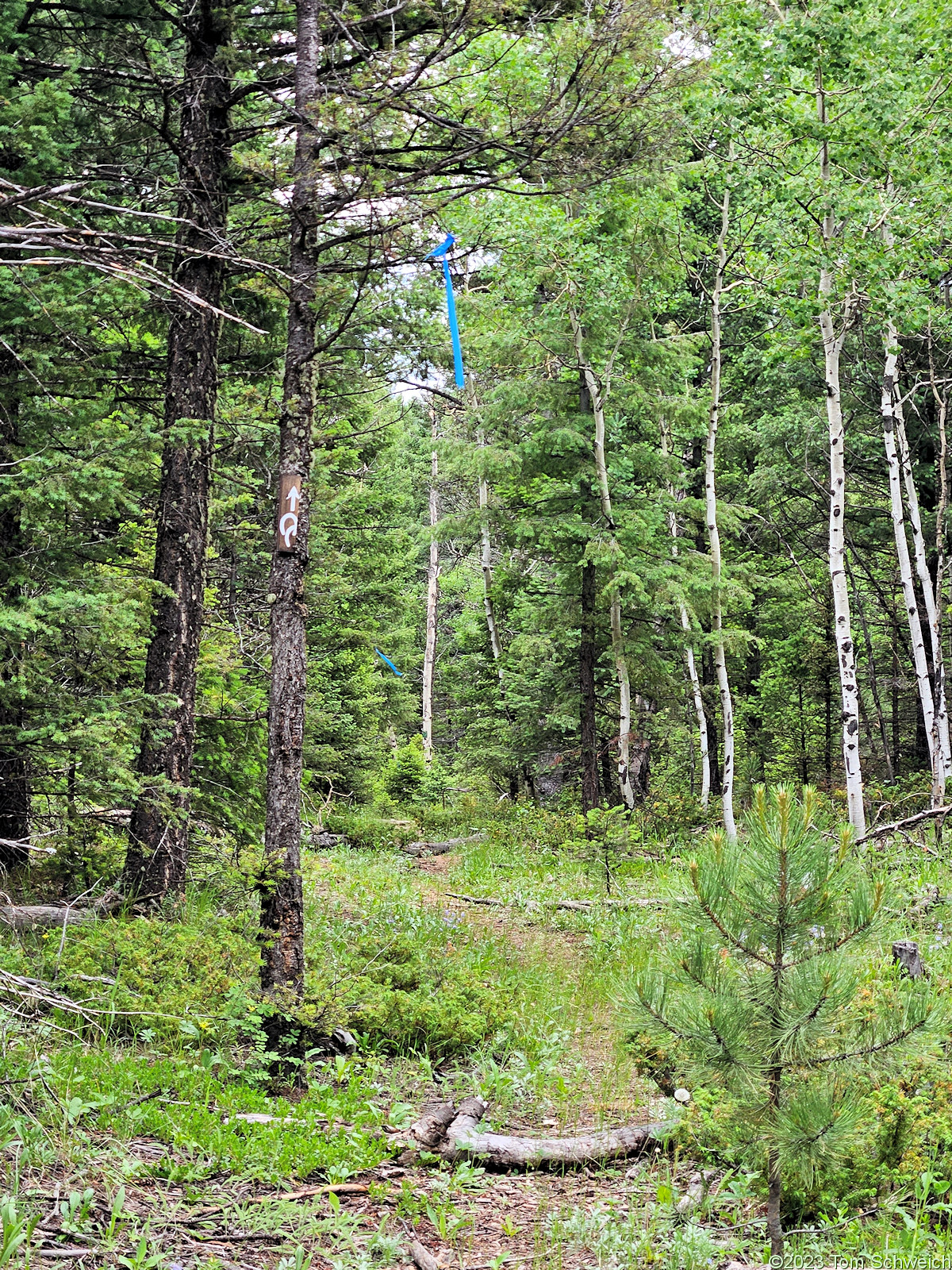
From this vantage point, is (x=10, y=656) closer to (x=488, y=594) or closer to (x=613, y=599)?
(x=613, y=599)

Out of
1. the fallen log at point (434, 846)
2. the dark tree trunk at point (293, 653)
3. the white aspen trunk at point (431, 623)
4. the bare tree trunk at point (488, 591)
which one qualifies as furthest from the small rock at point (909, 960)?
the white aspen trunk at point (431, 623)

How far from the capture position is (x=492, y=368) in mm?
16344

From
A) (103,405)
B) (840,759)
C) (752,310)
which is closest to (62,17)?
(103,405)

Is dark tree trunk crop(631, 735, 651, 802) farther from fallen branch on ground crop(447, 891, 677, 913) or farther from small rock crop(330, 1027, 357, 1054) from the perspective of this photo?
small rock crop(330, 1027, 357, 1054)

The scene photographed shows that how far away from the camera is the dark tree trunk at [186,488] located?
741cm

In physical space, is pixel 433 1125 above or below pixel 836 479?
below

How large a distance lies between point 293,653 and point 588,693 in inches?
394

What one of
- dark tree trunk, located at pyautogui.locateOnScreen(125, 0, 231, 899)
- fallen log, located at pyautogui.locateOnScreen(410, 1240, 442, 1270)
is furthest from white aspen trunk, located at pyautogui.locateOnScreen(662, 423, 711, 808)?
fallen log, located at pyautogui.locateOnScreen(410, 1240, 442, 1270)

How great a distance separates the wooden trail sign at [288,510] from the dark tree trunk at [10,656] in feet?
6.68

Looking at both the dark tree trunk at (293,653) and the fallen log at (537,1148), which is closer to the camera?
the fallen log at (537,1148)

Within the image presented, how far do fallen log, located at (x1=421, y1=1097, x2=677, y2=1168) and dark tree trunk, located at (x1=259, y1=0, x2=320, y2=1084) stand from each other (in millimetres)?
1120

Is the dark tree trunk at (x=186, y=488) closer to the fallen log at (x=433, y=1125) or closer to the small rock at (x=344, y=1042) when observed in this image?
the small rock at (x=344, y=1042)

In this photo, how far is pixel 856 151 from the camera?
11.5 m

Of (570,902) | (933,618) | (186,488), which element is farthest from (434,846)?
(186,488)
